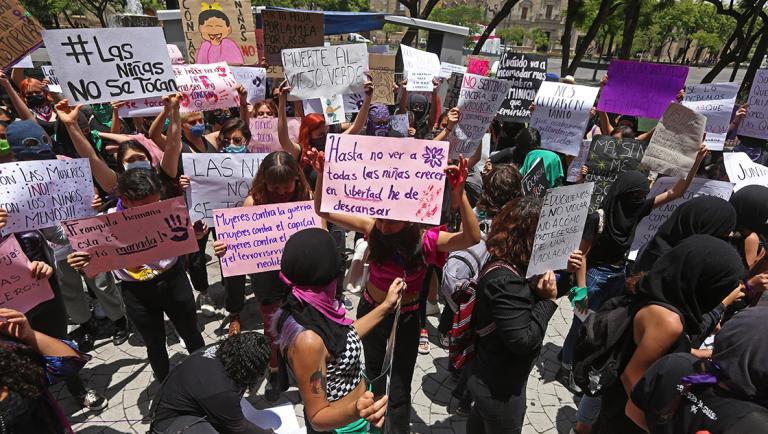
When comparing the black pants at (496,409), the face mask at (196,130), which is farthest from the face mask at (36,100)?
the black pants at (496,409)

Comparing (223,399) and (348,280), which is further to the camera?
(348,280)

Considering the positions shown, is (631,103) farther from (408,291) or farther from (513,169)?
(408,291)

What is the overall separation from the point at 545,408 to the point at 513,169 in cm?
214

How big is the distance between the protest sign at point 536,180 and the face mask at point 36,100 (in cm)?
672

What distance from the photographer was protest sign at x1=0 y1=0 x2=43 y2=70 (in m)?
3.99

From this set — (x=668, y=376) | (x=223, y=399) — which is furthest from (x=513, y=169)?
(x=223, y=399)

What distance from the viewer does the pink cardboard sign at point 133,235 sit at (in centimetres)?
279

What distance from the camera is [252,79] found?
550 centimetres

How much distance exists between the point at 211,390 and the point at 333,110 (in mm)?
3773

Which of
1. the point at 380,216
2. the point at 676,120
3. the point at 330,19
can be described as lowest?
the point at 380,216

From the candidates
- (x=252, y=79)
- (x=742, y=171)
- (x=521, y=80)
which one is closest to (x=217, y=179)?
(x=252, y=79)

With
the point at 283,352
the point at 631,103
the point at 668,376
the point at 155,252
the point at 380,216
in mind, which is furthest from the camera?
the point at 631,103

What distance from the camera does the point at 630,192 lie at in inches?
144

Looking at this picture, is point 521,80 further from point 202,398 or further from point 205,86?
point 202,398
